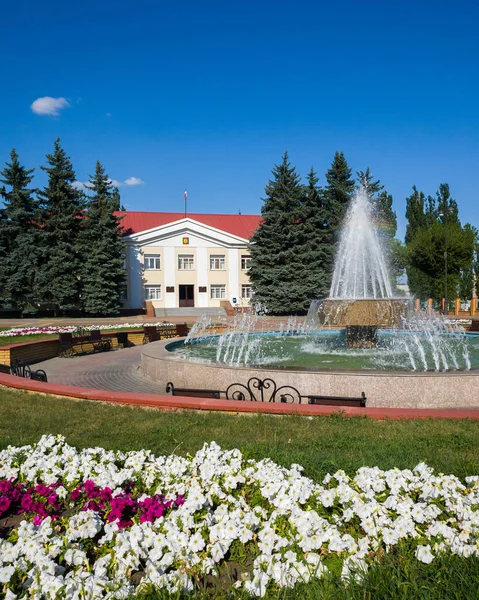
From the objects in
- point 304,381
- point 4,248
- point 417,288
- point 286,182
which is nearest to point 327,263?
point 286,182

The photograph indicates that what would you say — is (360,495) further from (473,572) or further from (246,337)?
(246,337)

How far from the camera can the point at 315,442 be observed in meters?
4.76

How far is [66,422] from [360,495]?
3923 mm

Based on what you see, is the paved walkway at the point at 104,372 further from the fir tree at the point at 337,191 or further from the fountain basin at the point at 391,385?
the fir tree at the point at 337,191

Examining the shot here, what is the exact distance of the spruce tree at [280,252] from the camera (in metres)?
35.2

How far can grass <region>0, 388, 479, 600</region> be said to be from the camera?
7.68 ft

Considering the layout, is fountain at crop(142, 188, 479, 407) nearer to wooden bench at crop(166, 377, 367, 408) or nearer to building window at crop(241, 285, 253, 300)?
wooden bench at crop(166, 377, 367, 408)

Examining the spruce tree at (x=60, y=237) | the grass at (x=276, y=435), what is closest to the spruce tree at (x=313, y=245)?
the spruce tree at (x=60, y=237)

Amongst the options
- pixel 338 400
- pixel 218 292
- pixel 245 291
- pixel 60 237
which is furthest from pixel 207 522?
pixel 245 291

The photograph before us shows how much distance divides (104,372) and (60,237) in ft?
91.7

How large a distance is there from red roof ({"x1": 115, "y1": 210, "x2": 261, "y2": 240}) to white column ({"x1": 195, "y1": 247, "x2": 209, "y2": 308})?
3.14 meters

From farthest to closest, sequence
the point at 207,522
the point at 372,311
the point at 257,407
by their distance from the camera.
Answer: the point at 372,311 < the point at 257,407 < the point at 207,522

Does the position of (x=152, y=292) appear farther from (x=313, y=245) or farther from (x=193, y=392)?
(x=193, y=392)

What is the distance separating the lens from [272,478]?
354cm
